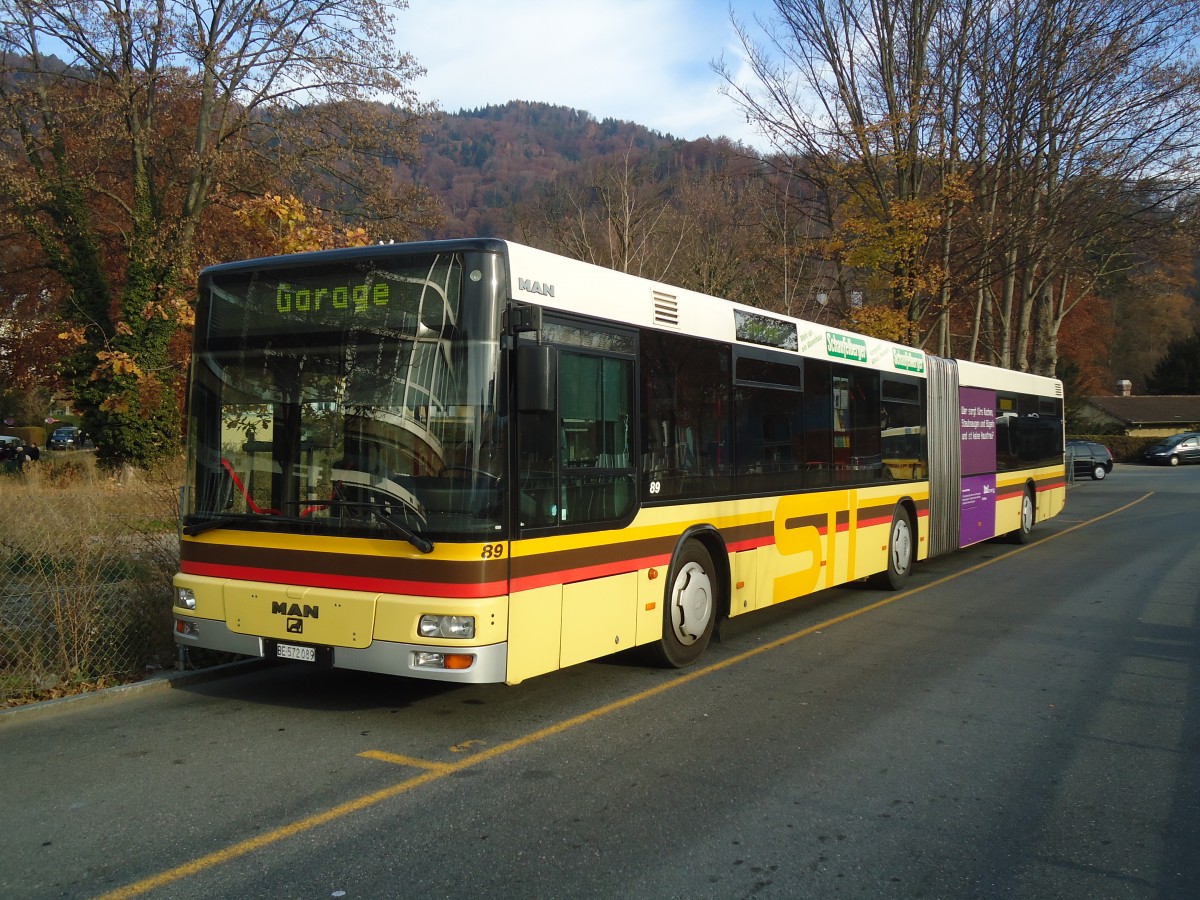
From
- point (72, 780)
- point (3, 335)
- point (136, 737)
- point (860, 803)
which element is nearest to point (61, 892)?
point (72, 780)

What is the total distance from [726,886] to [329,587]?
3148mm

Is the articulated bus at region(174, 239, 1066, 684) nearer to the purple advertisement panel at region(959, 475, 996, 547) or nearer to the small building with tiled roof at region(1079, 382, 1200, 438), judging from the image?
the purple advertisement panel at region(959, 475, 996, 547)

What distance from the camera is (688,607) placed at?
7820 millimetres

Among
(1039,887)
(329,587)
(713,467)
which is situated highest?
(713,467)

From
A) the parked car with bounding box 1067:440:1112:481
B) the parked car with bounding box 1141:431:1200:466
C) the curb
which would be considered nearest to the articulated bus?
the curb

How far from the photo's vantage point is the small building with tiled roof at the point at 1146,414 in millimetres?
72250

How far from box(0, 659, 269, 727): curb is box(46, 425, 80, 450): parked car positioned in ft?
179

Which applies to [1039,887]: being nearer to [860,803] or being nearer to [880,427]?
[860,803]

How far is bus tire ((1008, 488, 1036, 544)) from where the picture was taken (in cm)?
1747

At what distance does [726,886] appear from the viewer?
392cm

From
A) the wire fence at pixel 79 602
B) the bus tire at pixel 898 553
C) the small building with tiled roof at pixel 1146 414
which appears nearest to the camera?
the wire fence at pixel 79 602

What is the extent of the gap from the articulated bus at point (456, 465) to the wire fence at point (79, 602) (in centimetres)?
116

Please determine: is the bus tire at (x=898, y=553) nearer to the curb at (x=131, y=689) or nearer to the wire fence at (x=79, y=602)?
the curb at (x=131, y=689)

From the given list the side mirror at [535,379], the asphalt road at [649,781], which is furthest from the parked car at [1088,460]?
the side mirror at [535,379]
